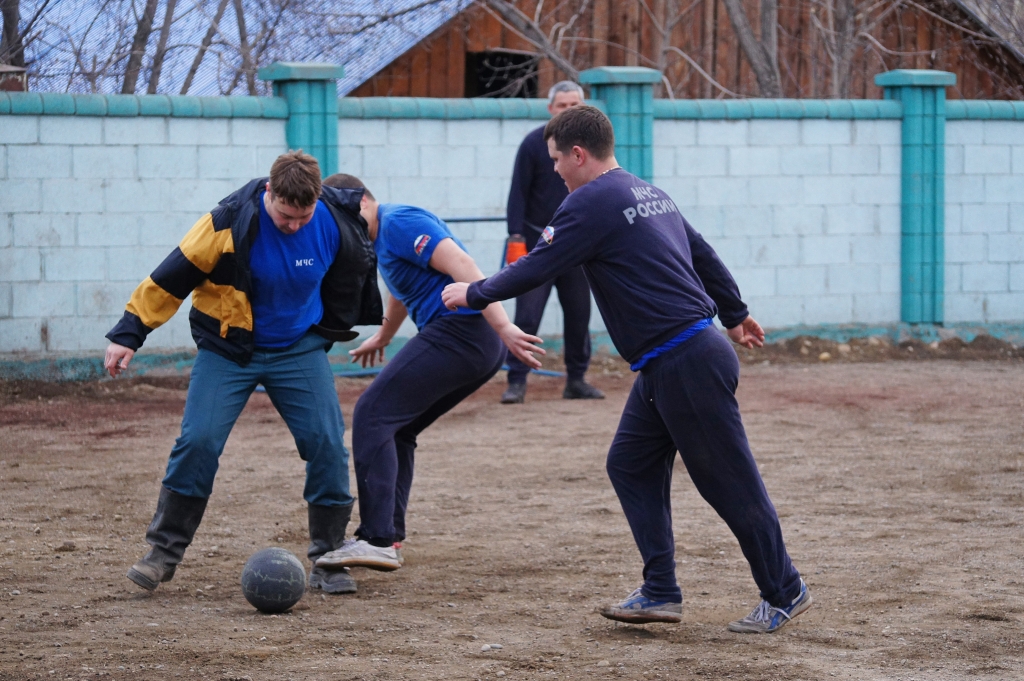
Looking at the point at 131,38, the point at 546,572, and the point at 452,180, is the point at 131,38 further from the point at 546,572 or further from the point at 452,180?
the point at 546,572

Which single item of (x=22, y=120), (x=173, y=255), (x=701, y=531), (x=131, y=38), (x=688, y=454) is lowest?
(x=701, y=531)

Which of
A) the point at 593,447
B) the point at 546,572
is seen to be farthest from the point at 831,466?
the point at 546,572

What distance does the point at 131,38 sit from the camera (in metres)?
12.7

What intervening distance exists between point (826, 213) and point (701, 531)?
22.9 feet

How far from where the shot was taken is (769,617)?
4539mm

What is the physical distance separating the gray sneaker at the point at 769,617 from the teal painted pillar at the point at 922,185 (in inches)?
342

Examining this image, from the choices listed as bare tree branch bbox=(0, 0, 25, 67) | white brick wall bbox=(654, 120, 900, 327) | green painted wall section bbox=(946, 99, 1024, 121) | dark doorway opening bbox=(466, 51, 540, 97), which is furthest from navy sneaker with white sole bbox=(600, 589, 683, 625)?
dark doorway opening bbox=(466, 51, 540, 97)

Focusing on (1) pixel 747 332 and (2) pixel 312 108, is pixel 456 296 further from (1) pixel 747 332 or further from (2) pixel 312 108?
(2) pixel 312 108

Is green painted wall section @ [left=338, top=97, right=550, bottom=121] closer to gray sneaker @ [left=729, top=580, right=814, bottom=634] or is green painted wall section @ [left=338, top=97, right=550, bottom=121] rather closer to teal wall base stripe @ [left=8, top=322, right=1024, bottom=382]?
teal wall base stripe @ [left=8, top=322, right=1024, bottom=382]

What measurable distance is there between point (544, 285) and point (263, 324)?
464 cm

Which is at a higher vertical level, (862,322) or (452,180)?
(452,180)

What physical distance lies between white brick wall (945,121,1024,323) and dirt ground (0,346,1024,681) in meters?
3.39

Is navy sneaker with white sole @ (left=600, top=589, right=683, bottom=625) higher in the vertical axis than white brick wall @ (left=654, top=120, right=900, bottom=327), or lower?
lower

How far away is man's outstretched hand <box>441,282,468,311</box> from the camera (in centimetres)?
459
